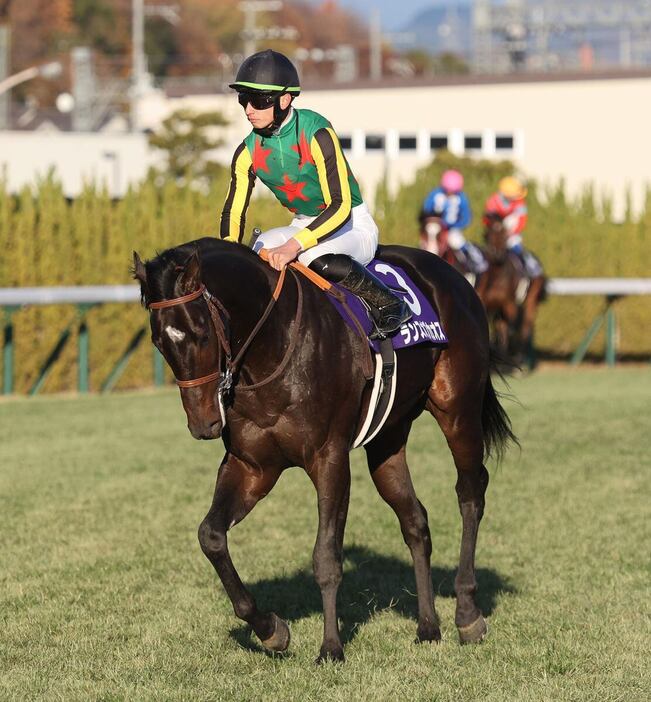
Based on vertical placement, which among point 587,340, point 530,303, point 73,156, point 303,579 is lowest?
point 303,579

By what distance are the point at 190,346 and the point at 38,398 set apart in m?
10.4

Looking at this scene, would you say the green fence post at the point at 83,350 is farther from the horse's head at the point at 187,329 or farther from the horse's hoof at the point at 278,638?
the horse's head at the point at 187,329

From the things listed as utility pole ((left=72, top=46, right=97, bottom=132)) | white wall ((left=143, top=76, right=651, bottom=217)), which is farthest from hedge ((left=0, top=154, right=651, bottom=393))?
utility pole ((left=72, top=46, right=97, bottom=132))

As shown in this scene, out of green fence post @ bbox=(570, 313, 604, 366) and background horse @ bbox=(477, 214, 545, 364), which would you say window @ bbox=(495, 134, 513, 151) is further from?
background horse @ bbox=(477, 214, 545, 364)

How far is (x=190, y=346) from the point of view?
4.58 meters

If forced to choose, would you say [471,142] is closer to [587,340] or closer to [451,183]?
[587,340]

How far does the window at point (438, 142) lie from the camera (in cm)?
4247

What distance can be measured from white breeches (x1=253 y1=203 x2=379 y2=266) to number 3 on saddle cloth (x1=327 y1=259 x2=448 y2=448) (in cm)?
13

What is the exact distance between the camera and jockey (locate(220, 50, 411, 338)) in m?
5.20

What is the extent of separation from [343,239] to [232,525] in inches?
47.9

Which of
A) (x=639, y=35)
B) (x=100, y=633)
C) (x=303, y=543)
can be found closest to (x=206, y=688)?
(x=100, y=633)

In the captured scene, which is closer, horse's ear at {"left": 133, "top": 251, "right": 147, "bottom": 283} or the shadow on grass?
horse's ear at {"left": 133, "top": 251, "right": 147, "bottom": 283}

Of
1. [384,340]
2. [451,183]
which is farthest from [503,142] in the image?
[384,340]

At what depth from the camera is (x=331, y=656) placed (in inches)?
201
